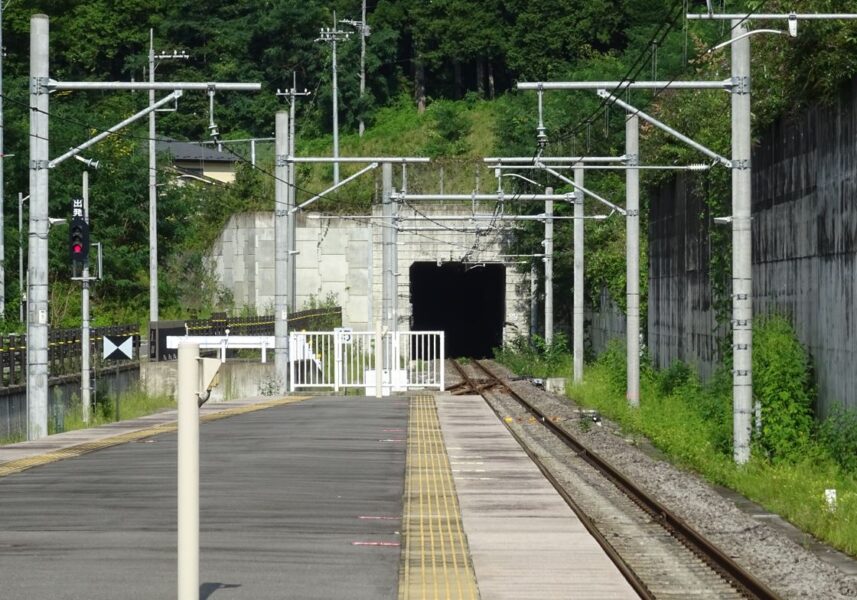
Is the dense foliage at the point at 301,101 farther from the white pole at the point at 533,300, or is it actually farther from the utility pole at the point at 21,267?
the white pole at the point at 533,300

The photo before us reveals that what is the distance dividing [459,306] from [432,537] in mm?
82924

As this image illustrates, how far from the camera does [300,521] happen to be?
16094mm

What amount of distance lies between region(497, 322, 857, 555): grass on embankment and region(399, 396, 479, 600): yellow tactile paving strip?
407cm

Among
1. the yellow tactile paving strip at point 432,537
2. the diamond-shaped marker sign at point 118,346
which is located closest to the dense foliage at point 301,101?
the diamond-shaped marker sign at point 118,346

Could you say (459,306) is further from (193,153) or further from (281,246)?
(281,246)

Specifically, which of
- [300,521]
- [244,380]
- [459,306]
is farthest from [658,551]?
[459,306]

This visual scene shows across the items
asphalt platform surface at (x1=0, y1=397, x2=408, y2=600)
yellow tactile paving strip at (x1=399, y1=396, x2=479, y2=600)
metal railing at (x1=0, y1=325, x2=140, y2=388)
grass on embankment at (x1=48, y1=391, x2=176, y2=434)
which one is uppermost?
metal railing at (x1=0, y1=325, x2=140, y2=388)

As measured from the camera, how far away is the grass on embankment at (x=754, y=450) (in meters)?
18.6

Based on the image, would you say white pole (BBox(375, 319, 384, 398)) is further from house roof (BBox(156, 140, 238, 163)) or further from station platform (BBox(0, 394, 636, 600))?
house roof (BBox(156, 140, 238, 163))

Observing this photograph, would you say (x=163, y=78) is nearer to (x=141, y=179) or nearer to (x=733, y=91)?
Answer: (x=141, y=179)

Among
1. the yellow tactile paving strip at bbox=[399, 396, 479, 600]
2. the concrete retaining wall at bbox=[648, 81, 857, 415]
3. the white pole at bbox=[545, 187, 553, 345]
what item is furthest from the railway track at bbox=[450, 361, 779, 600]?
the white pole at bbox=[545, 187, 553, 345]

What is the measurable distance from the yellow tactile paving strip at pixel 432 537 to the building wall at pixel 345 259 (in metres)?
48.8

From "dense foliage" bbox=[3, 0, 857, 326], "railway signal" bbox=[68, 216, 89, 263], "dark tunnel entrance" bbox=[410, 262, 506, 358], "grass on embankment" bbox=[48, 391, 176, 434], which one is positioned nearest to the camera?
"railway signal" bbox=[68, 216, 89, 263]

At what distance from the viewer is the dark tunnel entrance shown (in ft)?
292
